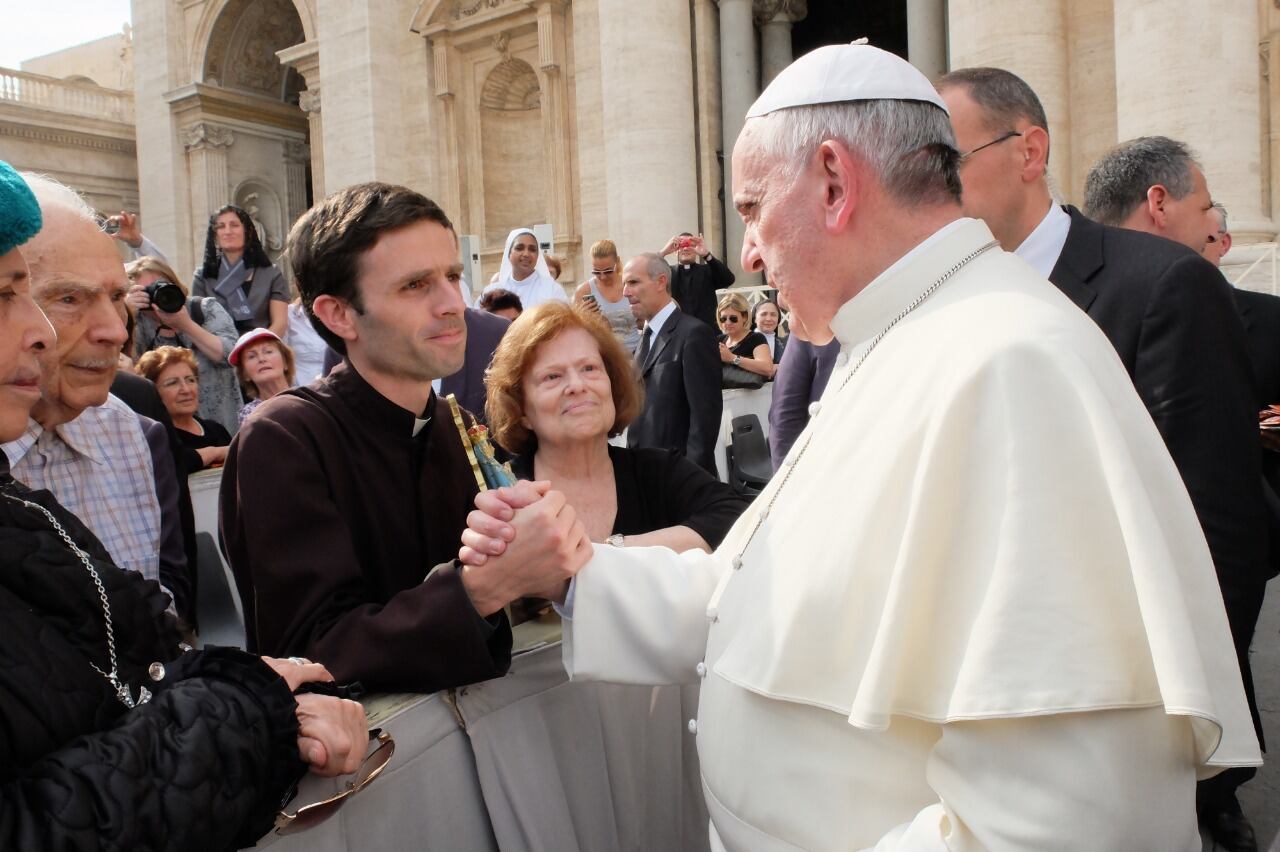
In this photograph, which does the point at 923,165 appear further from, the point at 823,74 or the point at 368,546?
the point at 368,546

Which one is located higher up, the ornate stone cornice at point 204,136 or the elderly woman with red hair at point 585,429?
the ornate stone cornice at point 204,136

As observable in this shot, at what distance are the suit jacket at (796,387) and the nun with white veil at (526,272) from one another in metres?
3.46

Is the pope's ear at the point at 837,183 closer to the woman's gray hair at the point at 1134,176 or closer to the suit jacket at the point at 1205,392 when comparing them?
the suit jacket at the point at 1205,392

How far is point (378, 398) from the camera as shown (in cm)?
213

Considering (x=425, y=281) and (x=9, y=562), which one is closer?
(x=9, y=562)

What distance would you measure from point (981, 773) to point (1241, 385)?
165cm

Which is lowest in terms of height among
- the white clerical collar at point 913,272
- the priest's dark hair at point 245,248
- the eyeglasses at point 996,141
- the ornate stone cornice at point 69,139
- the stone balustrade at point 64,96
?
the white clerical collar at point 913,272

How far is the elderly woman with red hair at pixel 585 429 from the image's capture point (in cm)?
292

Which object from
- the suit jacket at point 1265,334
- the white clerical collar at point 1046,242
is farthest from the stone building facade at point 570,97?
the white clerical collar at point 1046,242

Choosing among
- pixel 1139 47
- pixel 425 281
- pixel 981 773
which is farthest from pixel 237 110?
pixel 981 773

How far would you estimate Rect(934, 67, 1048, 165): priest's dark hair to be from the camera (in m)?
2.75

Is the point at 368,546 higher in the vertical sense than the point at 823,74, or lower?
lower

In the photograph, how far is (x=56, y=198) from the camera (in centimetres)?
236

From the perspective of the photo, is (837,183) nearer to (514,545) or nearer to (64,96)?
(514,545)
